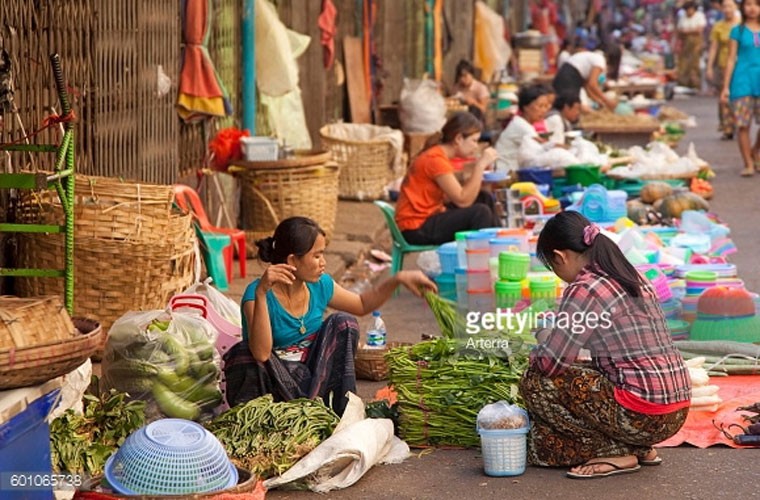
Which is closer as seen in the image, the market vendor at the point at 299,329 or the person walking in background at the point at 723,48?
the market vendor at the point at 299,329

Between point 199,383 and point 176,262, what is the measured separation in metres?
1.33

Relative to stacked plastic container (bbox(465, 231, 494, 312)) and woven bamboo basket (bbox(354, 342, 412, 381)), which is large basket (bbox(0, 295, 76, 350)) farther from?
stacked plastic container (bbox(465, 231, 494, 312))

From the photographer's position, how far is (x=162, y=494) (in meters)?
4.74

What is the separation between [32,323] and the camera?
4.77m

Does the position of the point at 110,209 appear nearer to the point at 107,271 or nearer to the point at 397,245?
the point at 107,271

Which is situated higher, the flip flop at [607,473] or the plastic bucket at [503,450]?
the plastic bucket at [503,450]

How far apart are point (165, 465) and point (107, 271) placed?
8.39 feet

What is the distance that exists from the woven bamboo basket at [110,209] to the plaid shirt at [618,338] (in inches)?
96.2

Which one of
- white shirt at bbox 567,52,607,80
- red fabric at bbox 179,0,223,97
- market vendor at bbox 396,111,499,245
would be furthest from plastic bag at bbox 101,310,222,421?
white shirt at bbox 567,52,607,80

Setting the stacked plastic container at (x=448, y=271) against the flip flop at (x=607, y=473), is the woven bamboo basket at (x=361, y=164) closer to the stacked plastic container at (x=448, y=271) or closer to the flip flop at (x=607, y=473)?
the stacked plastic container at (x=448, y=271)

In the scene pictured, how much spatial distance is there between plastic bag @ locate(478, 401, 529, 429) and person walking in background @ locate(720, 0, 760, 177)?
10.9 metres

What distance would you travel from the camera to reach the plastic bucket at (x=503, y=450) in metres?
5.66

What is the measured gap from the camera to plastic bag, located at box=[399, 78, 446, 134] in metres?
15.9

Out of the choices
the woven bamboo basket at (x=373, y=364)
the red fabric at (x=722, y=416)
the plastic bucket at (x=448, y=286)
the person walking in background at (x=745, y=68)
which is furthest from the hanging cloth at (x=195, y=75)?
the person walking in background at (x=745, y=68)
